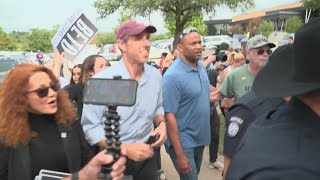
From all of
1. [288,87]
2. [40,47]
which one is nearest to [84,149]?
[288,87]

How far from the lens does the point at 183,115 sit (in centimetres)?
432

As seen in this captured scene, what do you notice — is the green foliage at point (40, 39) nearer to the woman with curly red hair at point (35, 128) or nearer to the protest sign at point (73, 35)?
the protest sign at point (73, 35)

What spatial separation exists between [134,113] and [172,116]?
2.88ft

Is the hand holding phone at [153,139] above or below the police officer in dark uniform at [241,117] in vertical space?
below

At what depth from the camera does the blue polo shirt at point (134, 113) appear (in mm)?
3268

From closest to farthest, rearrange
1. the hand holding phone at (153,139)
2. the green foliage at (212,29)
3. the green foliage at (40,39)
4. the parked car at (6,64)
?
1. the hand holding phone at (153,139)
2. the parked car at (6,64)
3. the green foliage at (40,39)
4. the green foliage at (212,29)

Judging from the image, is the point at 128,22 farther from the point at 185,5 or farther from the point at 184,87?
the point at 185,5

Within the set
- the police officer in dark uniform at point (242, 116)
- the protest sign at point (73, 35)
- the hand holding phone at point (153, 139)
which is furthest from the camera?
the protest sign at point (73, 35)

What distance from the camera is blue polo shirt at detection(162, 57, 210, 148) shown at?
4215 mm

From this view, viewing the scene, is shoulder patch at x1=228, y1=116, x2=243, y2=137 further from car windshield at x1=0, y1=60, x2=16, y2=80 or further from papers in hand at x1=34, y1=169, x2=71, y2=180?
car windshield at x1=0, y1=60, x2=16, y2=80

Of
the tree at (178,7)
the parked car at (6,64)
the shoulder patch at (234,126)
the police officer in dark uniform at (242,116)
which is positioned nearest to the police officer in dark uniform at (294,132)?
the police officer in dark uniform at (242,116)

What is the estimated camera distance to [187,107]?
14.1 feet

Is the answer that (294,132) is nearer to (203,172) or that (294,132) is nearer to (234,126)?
(234,126)

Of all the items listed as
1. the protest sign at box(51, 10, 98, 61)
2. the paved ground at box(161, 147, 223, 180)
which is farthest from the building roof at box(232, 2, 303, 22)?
the protest sign at box(51, 10, 98, 61)
